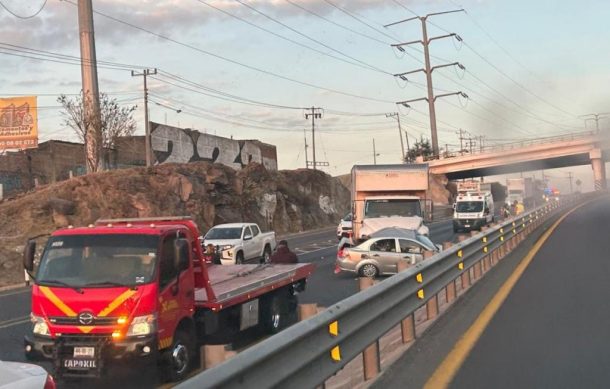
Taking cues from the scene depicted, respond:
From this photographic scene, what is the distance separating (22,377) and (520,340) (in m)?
5.66

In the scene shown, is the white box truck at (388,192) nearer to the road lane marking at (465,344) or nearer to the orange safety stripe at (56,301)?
the road lane marking at (465,344)

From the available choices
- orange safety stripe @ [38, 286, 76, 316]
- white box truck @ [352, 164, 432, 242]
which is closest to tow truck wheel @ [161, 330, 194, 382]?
orange safety stripe @ [38, 286, 76, 316]

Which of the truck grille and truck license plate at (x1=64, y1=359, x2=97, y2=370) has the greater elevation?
the truck grille

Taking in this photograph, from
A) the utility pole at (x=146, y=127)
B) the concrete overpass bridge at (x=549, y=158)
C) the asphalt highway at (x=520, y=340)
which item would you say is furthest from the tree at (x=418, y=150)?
the asphalt highway at (x=520, y=340)

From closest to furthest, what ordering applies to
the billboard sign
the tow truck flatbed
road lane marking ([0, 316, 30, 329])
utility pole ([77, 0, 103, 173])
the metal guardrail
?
the metal guardrail < the tow truck flatbed < road lane marking ([0, 316, 30, 329]) < utility pole ([77, 0, 103, 173]) < the billboard sign

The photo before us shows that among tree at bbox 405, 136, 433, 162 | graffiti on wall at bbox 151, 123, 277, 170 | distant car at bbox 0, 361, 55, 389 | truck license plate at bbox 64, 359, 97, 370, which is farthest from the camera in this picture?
tree at bbox 405, 136, 433, 162

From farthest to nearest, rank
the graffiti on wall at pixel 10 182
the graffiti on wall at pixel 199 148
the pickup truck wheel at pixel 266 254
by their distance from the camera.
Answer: the graffiti on wall at pixel 199 148, the graffiti on wall at pixel 10 182, the pickup truck wheel at pixel 266 254

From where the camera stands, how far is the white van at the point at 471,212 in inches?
1551

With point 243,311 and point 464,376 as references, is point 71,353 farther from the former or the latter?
point 464,376

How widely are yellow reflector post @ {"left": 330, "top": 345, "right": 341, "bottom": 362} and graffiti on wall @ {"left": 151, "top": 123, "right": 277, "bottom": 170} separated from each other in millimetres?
48872

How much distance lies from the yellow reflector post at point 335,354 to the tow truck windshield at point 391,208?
1728cm

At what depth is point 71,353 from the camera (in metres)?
6.44

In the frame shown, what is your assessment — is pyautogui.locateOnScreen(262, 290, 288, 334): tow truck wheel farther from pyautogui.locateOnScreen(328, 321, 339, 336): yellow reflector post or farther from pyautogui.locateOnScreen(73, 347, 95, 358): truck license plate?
pyautogui.locateOnScreen(328, 321, 339, 336): yellow reflector post

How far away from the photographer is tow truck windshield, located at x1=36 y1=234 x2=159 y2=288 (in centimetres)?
689
